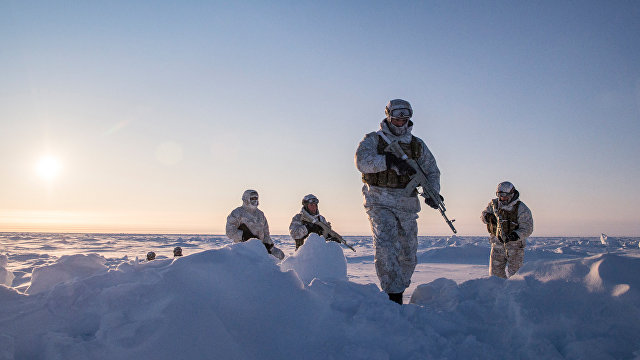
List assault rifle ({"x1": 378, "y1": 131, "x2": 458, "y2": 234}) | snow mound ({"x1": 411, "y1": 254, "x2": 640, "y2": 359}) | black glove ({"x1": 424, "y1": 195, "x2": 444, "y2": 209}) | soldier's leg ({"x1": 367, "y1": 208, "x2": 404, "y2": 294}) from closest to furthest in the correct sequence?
snow mound ({"x1": 411, "y1": 254, "x2": 640, "y2": 359})
soldier's leg ({"x1": 367, "y1": 208, "x2": 404, "y2": 294})
assault rifle ({"x1": 378, "y1": 131, "x2": 458, "y2": 234})
black glove ({"x1": 424, "y1": 195, "x2": 444, "y2": 209})

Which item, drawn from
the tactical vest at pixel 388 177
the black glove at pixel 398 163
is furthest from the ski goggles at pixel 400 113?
the black glove at pixel 398 163

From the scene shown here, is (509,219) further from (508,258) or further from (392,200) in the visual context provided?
(392,200)

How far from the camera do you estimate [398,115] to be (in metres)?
3.52

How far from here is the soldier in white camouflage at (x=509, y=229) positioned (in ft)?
19.0

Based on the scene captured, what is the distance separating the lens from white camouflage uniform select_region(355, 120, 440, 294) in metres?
3.17

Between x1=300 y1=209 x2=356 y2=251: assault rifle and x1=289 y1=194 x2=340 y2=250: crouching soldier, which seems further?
x1=300 y1=209 x2=356 y2=251: assault rifle

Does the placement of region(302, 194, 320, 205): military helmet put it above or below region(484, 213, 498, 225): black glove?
above

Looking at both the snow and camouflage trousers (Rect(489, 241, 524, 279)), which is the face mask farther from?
camouflage trousers (Rect(489, 241, 524, 279))

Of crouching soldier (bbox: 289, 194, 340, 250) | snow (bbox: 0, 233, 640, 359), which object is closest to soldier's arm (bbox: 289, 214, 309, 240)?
crouching soldier (bbox: 289, 194, 340, 250)

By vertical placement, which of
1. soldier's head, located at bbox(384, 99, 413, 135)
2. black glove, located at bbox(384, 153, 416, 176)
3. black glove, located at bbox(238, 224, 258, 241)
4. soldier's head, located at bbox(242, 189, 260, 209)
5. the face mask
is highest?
soldier's head, located at bbox(384, 99, 413, 135)

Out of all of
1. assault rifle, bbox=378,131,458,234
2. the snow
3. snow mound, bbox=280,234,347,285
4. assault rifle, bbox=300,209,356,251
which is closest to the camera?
the snow

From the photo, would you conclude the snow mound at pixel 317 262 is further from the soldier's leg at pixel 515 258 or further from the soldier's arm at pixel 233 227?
the soldier's leg at pixel 515 258

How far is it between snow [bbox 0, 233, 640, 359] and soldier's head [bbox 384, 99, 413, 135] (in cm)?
181

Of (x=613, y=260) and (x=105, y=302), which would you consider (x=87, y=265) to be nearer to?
(x=105, y=302)
